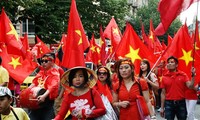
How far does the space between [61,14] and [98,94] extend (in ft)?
99.2

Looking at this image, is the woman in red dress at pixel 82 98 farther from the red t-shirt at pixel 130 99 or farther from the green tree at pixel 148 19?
the green tree at pixel 148 19

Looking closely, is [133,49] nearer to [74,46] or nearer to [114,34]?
[74,46]

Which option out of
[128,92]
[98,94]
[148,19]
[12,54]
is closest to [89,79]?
[98,94]

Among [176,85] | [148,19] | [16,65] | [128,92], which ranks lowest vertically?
[176,85]

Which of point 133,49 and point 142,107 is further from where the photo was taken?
point 133,49

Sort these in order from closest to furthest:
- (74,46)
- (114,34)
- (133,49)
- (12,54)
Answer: (74,46), (133,49), (12,54), (114,34)

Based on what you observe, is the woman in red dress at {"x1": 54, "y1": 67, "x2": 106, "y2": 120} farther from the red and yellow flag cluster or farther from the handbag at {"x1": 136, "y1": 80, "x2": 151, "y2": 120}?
the red and yellow flag cluster

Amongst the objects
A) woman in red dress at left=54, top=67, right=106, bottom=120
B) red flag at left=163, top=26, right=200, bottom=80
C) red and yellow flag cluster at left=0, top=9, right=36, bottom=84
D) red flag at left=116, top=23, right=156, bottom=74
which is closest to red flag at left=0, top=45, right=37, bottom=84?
red and yellow flag cluster at left=0, top=9, right=36, bottom=84

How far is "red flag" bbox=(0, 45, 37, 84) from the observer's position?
38.6ft

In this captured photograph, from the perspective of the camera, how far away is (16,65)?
12234mm

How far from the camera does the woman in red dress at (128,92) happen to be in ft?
22.9

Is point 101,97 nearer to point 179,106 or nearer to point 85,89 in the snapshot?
point 85,89

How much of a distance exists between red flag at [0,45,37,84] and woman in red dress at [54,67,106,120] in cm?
538

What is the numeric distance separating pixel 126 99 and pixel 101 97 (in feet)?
2.40
